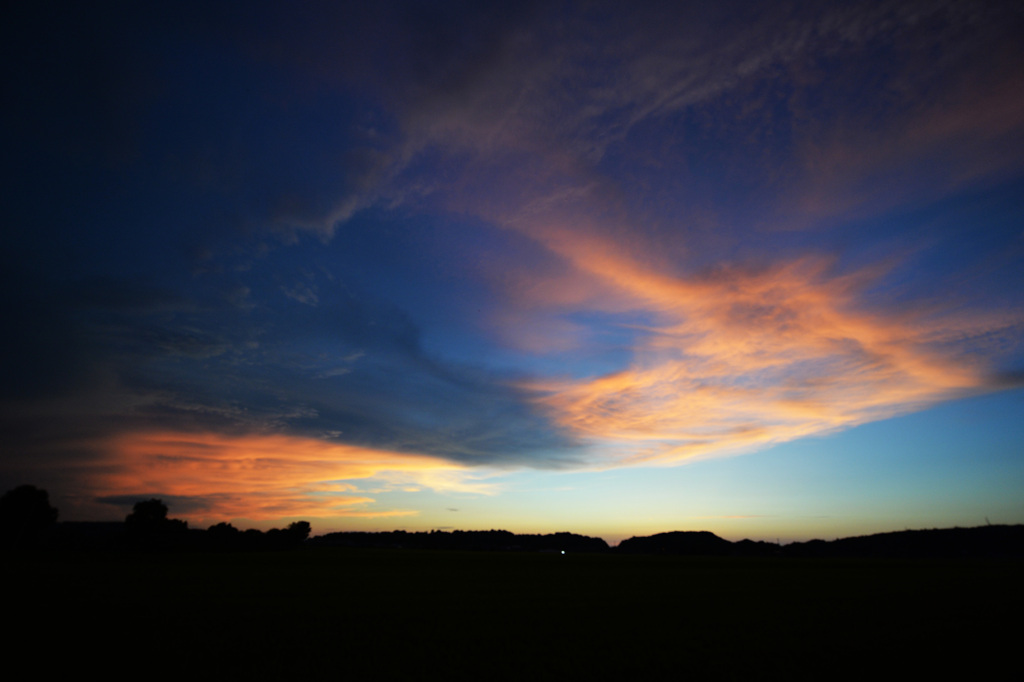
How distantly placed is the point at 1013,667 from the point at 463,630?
18994 mm

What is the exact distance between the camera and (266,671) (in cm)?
1344

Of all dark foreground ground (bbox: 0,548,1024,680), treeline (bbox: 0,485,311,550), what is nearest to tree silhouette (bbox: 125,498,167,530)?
treeline (bbox: 0,485,311,550)

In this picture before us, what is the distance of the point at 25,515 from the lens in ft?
333

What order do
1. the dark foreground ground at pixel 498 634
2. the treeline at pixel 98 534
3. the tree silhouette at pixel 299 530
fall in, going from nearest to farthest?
the dark foreground ground at pixel 498 634, the treeline at pixel 98 534, the tree silhouette at pixel 299 530

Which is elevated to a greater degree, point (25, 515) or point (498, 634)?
point (25, 515)

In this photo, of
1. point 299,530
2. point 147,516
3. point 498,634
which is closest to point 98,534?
point 147,516

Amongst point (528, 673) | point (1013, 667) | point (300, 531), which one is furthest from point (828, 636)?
point (300, 531)

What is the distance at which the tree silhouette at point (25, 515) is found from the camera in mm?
98875

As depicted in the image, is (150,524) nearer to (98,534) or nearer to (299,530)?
A: (98,534)

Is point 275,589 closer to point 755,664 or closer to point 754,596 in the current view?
point 755,664

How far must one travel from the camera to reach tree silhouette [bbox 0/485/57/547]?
9888 centimetres

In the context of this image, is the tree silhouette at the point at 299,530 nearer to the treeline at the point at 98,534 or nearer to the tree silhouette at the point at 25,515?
the treeline at the point at 98,534

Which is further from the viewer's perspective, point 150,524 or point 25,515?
point 150,524

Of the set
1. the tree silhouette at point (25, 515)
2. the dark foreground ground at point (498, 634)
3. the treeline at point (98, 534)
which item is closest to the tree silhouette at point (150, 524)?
the treeline at point (98, 534)
